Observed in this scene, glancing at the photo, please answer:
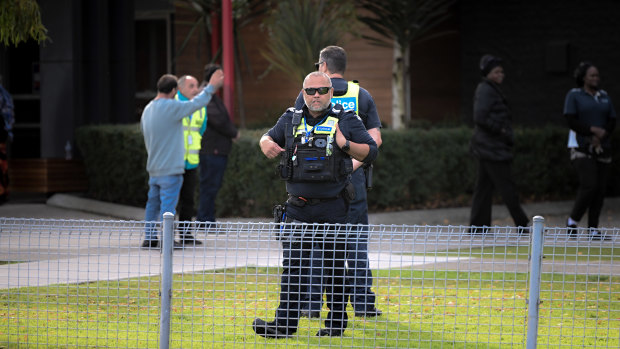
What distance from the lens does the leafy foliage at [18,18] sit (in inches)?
369

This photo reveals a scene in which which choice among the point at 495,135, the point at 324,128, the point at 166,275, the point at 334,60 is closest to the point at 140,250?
the point at 166,275

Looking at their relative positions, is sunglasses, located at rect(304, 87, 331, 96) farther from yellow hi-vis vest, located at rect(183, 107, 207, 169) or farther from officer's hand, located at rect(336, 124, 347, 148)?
yellow hi-vis vest, located at rect(183, 107, 207, 169)

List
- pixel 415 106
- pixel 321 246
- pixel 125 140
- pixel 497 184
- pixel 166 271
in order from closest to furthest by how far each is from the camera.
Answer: pixel 166 271
pixel 321 246
pixel 497 184
pixel 125 140
pixel 415 106

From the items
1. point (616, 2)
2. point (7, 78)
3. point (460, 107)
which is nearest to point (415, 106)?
point (460, 107)

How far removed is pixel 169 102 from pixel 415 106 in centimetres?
829

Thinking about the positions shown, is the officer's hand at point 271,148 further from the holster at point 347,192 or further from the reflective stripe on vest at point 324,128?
the holster at point 347,192

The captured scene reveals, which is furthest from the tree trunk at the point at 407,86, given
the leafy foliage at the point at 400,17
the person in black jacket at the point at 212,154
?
the person in black jacket at the point at 212,154

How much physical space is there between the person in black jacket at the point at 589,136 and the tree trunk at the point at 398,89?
14.9 feet

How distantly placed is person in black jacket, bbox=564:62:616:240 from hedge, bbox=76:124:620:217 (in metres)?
2.69

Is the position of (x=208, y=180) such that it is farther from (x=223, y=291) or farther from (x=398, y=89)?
(x=223, y=291)

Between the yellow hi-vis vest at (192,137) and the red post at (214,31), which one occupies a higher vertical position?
the red post at (214,31)

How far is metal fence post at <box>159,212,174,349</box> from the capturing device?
520cm

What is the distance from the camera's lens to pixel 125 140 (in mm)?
14180

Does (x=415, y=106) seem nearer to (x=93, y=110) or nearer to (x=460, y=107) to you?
(x=460, y=107)
